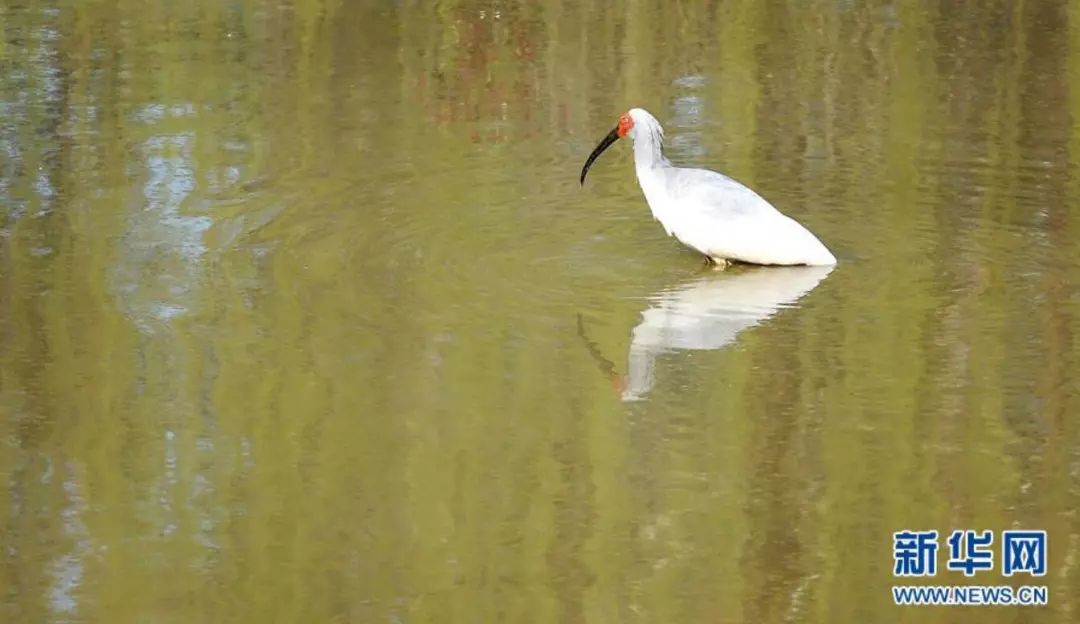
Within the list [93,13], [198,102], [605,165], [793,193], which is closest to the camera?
[793,193]

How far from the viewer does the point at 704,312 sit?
827 centimetres

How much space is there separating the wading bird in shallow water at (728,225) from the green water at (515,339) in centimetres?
13

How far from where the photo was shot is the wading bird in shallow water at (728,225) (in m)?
8.64

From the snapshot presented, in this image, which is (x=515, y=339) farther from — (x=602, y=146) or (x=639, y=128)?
(x=602, y=146)

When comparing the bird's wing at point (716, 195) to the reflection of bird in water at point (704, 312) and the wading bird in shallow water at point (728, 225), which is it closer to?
the wading bird in shallow water at point (728, 225)

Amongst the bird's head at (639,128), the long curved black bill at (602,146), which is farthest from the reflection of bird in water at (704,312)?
the long curved black bill at (602,146)

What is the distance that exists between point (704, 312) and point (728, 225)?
1.83ft

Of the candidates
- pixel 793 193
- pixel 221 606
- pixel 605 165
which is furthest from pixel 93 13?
pixel 221 606

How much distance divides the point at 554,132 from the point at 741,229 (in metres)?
2.80

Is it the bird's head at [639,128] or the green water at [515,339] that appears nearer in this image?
the green water at [515,339]

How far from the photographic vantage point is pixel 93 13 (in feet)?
47.1

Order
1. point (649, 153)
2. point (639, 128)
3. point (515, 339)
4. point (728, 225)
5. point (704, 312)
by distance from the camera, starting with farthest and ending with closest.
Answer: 1. point (639, 128)
2. point (649, 153)
3. point (728, 225)
4. point (704, 312)
5. point (515, 339)

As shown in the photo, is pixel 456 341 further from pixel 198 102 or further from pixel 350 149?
pixel 198 102

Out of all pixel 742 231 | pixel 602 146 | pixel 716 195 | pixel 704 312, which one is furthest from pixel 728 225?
pixel 602 146
